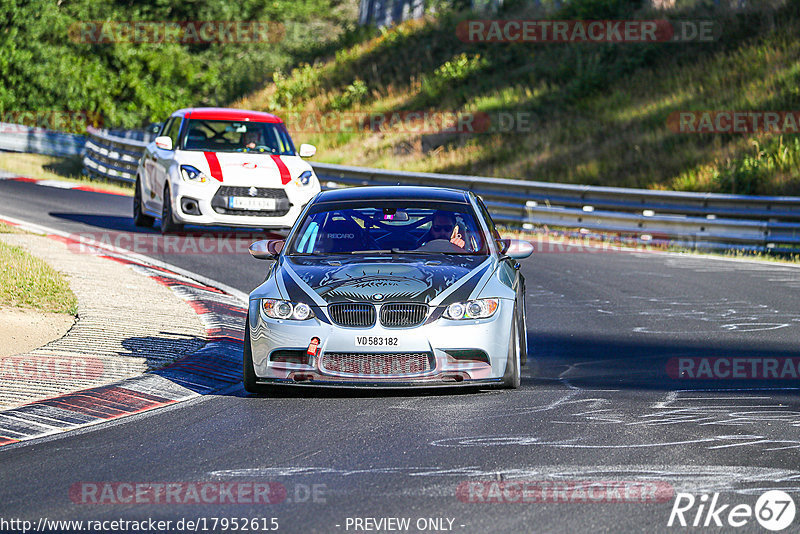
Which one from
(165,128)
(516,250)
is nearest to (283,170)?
(165,128)

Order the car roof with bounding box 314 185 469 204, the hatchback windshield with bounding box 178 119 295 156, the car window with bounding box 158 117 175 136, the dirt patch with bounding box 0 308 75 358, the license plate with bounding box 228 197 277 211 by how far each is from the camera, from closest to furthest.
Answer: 1. the car roof with bounding box 314 185 469 204
2. the dirt patch with bounding box 0 308 75 358
3. the license plate with bounding box 228 197 277 211
4. the hatchback windshield with bounding box 178 119 295 156
5. the car window with bounding box 158 117 175 136

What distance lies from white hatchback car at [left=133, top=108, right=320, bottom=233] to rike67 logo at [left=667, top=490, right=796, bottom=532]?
10.8 m

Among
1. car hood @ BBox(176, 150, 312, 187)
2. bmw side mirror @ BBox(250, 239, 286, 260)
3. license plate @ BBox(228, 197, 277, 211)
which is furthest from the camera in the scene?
car hood @ BBox(176, 150, 312, 187)

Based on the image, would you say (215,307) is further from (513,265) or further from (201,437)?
(201,437)

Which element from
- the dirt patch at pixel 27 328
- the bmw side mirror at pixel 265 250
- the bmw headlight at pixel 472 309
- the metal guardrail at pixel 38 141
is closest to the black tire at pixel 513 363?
the bmw headlight at pixel 472 309

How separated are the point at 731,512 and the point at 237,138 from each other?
42.6ft

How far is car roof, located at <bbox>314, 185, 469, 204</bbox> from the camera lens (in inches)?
368

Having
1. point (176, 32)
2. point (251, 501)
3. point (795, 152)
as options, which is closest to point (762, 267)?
point (795, 152)

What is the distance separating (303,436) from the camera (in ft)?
22.2

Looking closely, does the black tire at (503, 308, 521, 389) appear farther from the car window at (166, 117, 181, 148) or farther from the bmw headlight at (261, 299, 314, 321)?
the car window at (166, 117, 181, 148)

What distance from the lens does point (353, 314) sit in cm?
772

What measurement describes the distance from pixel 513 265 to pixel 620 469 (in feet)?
11.9

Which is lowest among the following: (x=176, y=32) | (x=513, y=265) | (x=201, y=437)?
(x=201, y=437)

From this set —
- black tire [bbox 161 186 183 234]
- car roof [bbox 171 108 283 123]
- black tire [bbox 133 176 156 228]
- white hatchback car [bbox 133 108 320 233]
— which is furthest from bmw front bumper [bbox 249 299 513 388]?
black tire [bbox 133 176 156 228]
